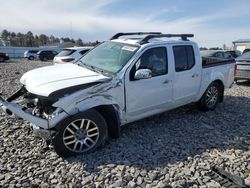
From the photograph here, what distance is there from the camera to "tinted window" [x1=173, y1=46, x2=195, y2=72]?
211 inches

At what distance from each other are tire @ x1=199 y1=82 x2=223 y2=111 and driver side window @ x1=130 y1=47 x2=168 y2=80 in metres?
1.93

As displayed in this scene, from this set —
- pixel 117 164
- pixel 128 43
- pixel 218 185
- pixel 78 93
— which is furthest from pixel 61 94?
pixel 218 185

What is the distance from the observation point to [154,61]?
4.91 m

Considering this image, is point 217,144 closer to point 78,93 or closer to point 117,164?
point 117,164

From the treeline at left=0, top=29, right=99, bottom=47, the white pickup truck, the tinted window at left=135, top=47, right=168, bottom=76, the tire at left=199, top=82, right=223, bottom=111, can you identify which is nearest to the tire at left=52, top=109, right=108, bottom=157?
the white pickup truck

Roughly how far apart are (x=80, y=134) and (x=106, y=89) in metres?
0.85

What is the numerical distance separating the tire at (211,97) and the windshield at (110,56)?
8.72 ft

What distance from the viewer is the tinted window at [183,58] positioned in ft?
17.6

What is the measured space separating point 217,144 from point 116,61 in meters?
2.47

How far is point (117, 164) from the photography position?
12.5ft

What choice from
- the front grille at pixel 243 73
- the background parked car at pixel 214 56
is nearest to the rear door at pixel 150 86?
the background parked car at pixel 214 56

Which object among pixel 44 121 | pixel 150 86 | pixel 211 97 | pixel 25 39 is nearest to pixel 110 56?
pixel 150 86

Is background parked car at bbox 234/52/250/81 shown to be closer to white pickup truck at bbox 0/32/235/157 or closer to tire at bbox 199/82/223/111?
tire at bbox 199/82/223/111

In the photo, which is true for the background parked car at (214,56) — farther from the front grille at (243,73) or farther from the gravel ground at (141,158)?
the gravel ground at (141,158)
